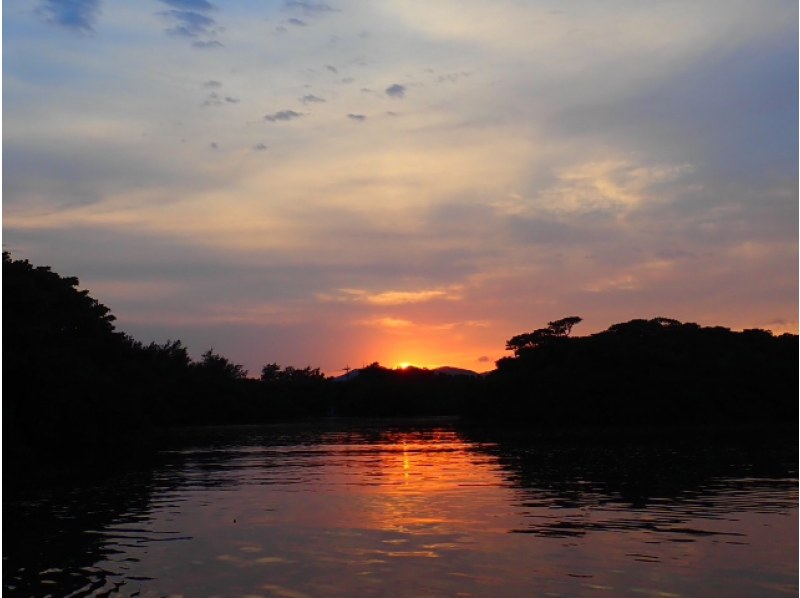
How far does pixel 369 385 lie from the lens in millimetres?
171375

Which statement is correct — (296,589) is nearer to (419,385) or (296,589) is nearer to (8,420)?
(8,420)

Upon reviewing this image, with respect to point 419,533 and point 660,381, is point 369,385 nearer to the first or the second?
point 660,381

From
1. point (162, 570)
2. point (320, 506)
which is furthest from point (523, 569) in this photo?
point (320, 506)

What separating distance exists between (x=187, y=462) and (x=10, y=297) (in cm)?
1253

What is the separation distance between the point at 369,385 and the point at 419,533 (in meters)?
149

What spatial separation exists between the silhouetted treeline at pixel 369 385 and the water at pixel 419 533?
7.56m

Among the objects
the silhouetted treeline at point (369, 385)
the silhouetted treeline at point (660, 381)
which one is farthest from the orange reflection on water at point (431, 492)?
the silhouetted treeline at point (660, 381)

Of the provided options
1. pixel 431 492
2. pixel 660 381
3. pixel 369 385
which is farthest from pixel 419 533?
pixel 369 385

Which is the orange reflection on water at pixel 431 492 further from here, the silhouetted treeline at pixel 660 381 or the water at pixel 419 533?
the silhouetted treeline at pixel 660 381

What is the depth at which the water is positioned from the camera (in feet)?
56.3

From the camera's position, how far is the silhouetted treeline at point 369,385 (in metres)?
44.2

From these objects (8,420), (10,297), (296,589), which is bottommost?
(296,589)

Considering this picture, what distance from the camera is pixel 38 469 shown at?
43125 mm

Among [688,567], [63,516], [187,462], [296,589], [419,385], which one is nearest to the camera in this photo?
[296,589]
